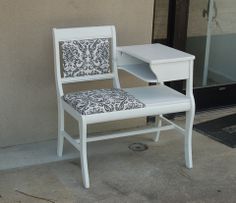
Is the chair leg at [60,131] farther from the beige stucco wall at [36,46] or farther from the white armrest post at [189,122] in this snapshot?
the white armrest post at [189,122]

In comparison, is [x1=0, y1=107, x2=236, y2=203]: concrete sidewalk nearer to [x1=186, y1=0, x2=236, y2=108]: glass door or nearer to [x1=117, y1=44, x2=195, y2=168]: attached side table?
[x1=117, y1=44, x2=195, y2=168]: attached side table

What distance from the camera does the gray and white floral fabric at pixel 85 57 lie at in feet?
10.9

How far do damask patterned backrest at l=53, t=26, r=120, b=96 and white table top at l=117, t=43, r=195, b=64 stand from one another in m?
0.12

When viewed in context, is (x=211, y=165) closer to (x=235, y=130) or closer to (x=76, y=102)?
(x=235, y=130)

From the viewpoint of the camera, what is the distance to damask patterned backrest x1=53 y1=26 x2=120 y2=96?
3.28 m

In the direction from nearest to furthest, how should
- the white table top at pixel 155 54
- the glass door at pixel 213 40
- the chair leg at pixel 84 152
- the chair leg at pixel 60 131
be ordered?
1. the chair leg at pixel 84 152
2. the white table top at pixel 155 54
3. the chair leg at pixel 60 131
4. the glass door at pixel 213 40

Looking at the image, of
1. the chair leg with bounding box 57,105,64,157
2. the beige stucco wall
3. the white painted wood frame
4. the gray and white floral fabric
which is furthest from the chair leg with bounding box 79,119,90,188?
the beige stucco wall

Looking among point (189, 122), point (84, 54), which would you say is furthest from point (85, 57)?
point (189, 122)

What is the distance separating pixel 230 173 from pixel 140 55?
1.01 metres

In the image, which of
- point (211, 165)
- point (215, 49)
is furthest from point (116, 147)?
point (215, 49)

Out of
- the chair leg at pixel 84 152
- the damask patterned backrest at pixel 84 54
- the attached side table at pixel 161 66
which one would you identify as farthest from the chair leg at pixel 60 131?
the attached side table at pixel 161 66

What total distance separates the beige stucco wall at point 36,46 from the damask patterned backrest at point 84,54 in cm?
21

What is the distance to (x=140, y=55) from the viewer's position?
3.18 meters

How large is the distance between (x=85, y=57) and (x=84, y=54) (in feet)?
0.07
